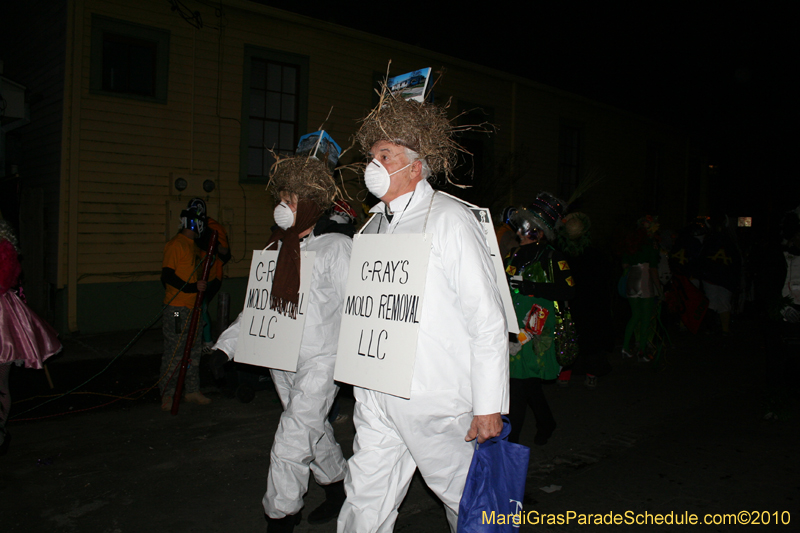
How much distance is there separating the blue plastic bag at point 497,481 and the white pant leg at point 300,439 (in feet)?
3.34

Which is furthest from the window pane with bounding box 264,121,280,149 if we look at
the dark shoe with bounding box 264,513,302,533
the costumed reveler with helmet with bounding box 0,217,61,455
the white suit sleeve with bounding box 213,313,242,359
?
the dark shoe with bounding box 264,513,302,533

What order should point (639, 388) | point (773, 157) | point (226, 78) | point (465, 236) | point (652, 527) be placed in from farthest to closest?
point (773, 157), point (226, 78), point (639, 388), point (652, 527), point (465, 236)

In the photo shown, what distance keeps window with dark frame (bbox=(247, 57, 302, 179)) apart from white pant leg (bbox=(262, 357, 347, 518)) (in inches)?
336

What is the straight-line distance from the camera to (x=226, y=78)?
411 inches

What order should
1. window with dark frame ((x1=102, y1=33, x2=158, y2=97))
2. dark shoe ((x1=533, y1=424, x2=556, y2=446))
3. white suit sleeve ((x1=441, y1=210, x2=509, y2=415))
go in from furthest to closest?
window with dark frame ((x1=102, y1=33, x2=158, y2=97))
dark shoe ((x1=533, y1=424, x2=556, y2=446))
white suit sleeve ((x1=441, y1=210, x2=509, y2=415))

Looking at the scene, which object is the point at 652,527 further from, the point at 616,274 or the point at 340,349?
the point at 616,274

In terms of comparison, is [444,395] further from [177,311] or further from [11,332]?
[177,311]

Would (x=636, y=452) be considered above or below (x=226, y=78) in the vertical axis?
below

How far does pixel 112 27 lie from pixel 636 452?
32.5 feet

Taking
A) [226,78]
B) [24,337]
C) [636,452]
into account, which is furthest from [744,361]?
[226,78]

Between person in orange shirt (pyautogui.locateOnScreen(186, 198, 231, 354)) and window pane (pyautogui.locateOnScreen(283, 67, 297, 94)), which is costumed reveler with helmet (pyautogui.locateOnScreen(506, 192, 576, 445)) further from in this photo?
window pane (pyautogui.locateOnScreen(283, 67, 297, 94))

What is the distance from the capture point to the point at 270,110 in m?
11.3

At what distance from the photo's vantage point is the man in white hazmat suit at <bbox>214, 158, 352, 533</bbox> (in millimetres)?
2949
